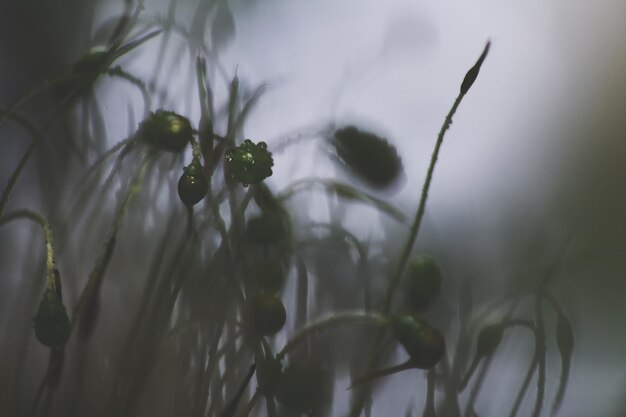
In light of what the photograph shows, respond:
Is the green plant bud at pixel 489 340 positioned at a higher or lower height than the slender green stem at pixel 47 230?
lower

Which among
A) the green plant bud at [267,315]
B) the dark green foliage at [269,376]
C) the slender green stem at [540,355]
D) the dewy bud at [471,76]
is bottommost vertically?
the slender green stem at [540,355]

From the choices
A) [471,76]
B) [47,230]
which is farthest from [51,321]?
[471,76]

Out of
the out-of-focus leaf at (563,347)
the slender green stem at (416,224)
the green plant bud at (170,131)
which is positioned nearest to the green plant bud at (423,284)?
the slender green stem at (416,224)

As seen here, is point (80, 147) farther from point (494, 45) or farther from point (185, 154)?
point (494, 45)

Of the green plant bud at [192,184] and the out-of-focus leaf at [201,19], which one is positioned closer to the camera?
the green plant bud at [192,184]

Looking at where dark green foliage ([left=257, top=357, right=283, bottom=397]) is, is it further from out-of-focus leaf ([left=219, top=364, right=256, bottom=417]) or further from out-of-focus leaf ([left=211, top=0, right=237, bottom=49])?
out-of-focus leaf ([left=211, top=0, right=237, bottom=49])

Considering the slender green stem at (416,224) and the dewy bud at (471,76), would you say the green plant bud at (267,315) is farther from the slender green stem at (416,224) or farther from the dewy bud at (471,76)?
the dewy bud at (471,76)
